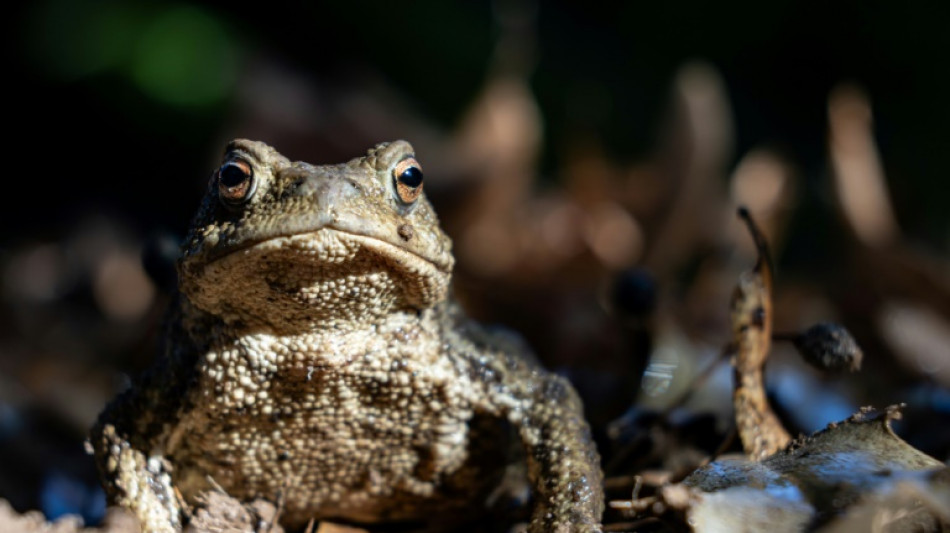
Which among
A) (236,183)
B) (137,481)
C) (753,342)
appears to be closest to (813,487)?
(753,342)

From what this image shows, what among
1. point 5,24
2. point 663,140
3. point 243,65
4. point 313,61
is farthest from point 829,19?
point 5,24

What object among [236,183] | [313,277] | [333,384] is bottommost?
[333,384]

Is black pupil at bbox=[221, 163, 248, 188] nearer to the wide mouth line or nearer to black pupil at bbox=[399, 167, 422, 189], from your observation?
the wide mouth line

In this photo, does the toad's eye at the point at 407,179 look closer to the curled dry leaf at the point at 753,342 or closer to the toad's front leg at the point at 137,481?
the curled dry leaf at the point at 753,342

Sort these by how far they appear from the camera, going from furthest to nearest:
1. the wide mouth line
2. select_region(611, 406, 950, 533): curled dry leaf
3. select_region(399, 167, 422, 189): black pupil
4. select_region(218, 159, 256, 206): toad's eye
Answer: select_region(399, 167, 422, 189): black pupil
select_region(218, 159, 256, 206): toad's eye
the wide mouth line
select_region(611, 406, 950, 533): curled dry leaf

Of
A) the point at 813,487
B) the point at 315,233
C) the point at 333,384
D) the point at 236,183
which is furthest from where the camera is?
the point at 333,384

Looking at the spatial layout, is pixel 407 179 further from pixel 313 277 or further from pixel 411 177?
pixel 313 277

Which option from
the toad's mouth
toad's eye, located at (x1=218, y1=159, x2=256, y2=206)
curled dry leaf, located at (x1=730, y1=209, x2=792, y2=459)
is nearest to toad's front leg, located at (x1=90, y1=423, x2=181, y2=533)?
the toad's mouth
